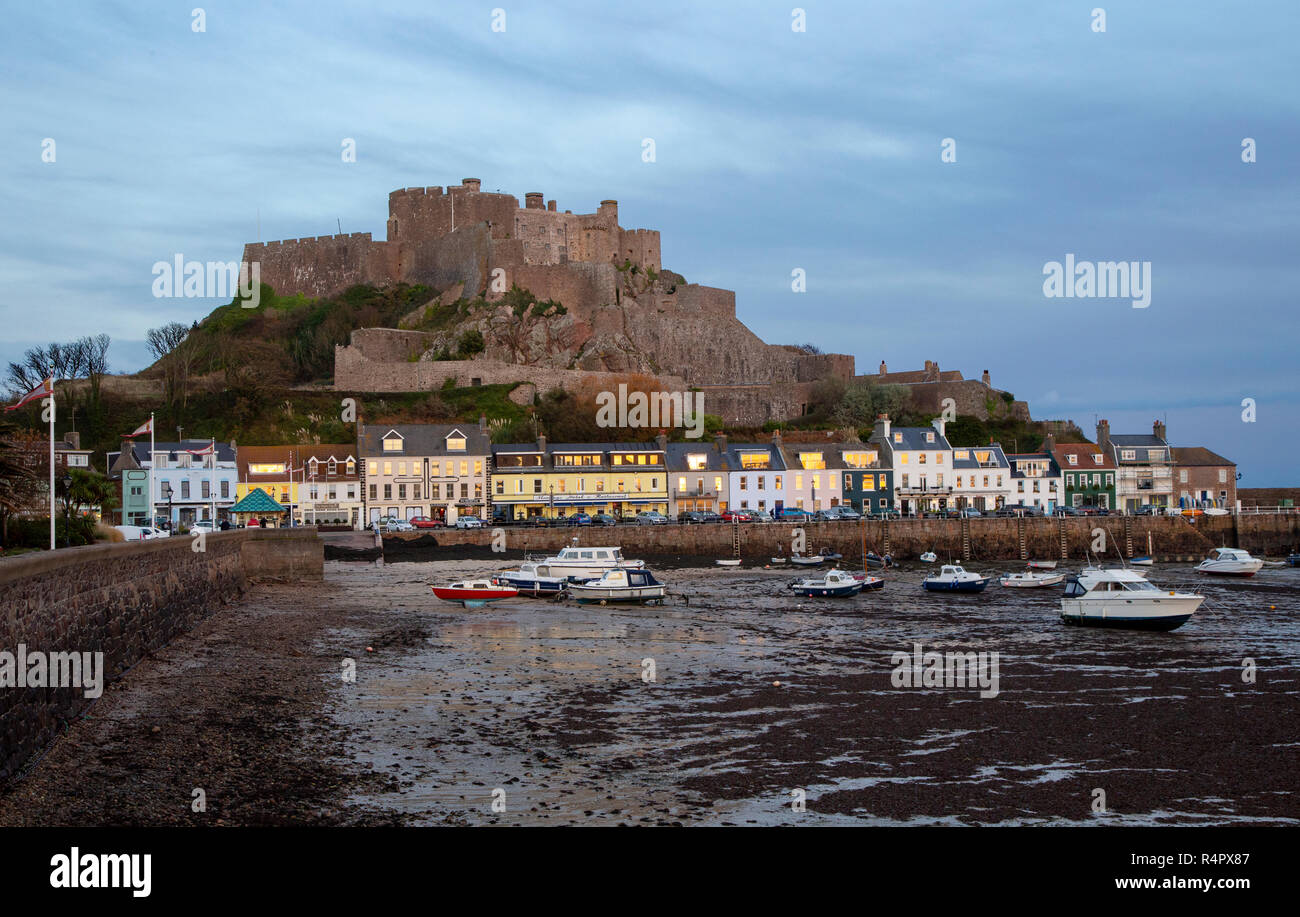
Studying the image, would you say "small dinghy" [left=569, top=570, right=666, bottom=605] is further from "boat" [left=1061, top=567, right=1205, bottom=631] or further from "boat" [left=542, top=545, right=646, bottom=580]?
"boat" [left=1061, top=567, right=1205, bottom=631]

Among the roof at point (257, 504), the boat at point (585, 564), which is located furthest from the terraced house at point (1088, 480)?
the roof at point (257, 504)

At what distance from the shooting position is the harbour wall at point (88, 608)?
11.8 metres

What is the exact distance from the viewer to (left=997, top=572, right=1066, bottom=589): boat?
43.7m

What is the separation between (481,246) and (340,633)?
74514mm

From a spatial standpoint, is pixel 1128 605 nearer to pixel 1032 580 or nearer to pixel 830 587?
pixel 830 587

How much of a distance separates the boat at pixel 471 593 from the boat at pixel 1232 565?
33300mm

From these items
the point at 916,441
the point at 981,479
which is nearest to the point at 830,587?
the point at 916,441

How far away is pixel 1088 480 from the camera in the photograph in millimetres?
77312

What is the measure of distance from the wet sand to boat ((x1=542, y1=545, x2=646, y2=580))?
1034 cm
